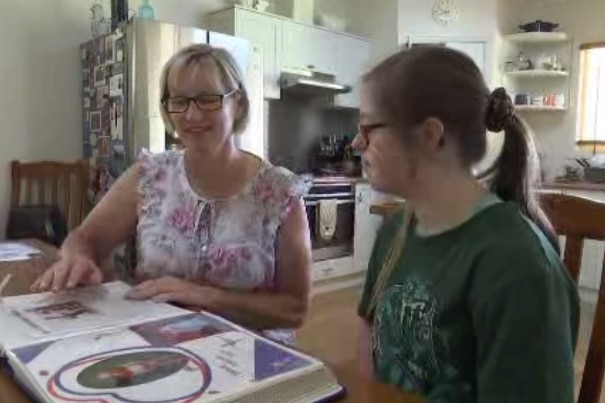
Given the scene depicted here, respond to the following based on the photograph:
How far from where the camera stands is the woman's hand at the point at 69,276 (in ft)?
3.30

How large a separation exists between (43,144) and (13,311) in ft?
8.72

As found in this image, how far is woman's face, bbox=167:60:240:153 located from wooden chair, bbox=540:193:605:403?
774mm

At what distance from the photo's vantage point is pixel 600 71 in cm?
423

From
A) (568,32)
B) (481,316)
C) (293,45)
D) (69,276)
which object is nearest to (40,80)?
(293,45)

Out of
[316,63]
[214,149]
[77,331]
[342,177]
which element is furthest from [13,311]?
[316,63]

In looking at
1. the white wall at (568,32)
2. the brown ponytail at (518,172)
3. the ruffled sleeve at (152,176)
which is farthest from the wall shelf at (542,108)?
the brown ponytail at (518,172)

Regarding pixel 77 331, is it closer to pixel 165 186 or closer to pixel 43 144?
pixel 165 186

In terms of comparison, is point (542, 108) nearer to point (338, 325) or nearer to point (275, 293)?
point (338, 325)

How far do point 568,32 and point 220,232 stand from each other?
13.7 feet

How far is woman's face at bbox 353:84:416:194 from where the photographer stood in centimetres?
76

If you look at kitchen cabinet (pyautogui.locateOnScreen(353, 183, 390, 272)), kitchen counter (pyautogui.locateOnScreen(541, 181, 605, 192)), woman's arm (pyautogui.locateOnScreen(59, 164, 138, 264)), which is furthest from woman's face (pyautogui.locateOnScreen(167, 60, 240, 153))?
kitchen counter (pyautogui.locateOnScreen(541, 181, 605, 192))

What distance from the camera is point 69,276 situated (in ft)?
3.35

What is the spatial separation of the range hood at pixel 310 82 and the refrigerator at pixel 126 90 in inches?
25.5

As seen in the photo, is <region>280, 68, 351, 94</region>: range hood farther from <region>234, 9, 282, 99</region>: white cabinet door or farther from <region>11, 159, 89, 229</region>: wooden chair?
<region>11, 159, 89, 229</region>: wooden chair
